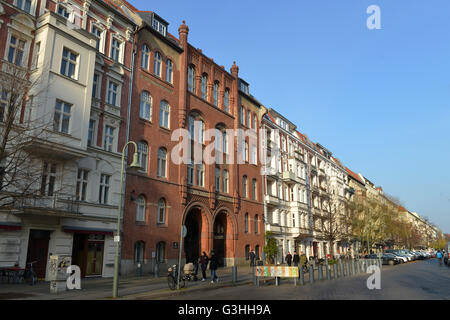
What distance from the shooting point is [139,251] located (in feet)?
83.0

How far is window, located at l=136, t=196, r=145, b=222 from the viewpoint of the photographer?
83.9ft

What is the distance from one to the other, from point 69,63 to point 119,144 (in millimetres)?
6207

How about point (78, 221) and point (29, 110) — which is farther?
point (78, 221)

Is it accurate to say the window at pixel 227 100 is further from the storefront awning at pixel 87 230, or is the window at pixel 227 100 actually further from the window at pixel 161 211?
the storefront awning at pixel 87 230

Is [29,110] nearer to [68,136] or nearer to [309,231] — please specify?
[68,136]

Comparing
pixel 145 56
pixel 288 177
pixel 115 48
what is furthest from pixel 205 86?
pixel 288 177

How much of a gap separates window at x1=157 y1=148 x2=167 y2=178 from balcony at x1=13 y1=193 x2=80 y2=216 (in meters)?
8.27

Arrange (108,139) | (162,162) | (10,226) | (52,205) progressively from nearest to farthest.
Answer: (10,226), (52,205), (108,139), (162,162)

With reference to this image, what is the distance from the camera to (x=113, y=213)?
2338 centimetres

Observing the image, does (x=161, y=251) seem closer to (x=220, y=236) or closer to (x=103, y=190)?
(x=103, y=190)

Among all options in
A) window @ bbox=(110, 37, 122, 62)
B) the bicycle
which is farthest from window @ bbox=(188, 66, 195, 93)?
the bicycle

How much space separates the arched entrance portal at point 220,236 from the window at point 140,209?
10858mm
